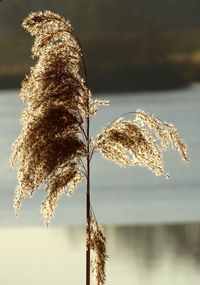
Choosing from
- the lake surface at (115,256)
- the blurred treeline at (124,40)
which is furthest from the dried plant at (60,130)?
the blurred treeline at (124,40)

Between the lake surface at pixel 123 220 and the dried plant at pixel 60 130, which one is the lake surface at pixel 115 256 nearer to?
the lake surface at pixel 123 220

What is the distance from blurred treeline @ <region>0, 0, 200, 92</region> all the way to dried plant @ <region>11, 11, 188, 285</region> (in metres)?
2.88

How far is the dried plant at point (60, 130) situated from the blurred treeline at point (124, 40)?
114 inches

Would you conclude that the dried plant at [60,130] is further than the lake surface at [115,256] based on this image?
No

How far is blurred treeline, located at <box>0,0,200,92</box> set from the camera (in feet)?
18.9

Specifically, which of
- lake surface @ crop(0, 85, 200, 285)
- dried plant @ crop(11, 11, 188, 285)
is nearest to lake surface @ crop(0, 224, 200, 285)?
lake surface @ crop(0, 85, 200, 285)

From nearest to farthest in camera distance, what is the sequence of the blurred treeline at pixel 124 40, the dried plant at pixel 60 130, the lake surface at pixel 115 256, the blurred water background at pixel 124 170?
the dried plant at pixel 60 130, the lake surface at pixel 115 256, the blurred water background at pixel 124 170, the blurred treeline at pixel 124 40

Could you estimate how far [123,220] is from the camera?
5465 mm

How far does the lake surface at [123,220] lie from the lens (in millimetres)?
4328

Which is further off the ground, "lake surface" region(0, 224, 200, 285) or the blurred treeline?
the blurred treeline

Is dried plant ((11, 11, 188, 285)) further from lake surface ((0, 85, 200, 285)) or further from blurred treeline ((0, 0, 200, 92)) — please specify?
blurred treeline ((0, 0, 200, 92))

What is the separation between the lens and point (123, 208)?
587cm

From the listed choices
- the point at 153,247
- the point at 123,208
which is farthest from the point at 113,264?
the point at 123,208

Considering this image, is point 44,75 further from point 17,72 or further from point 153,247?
point 17,72
